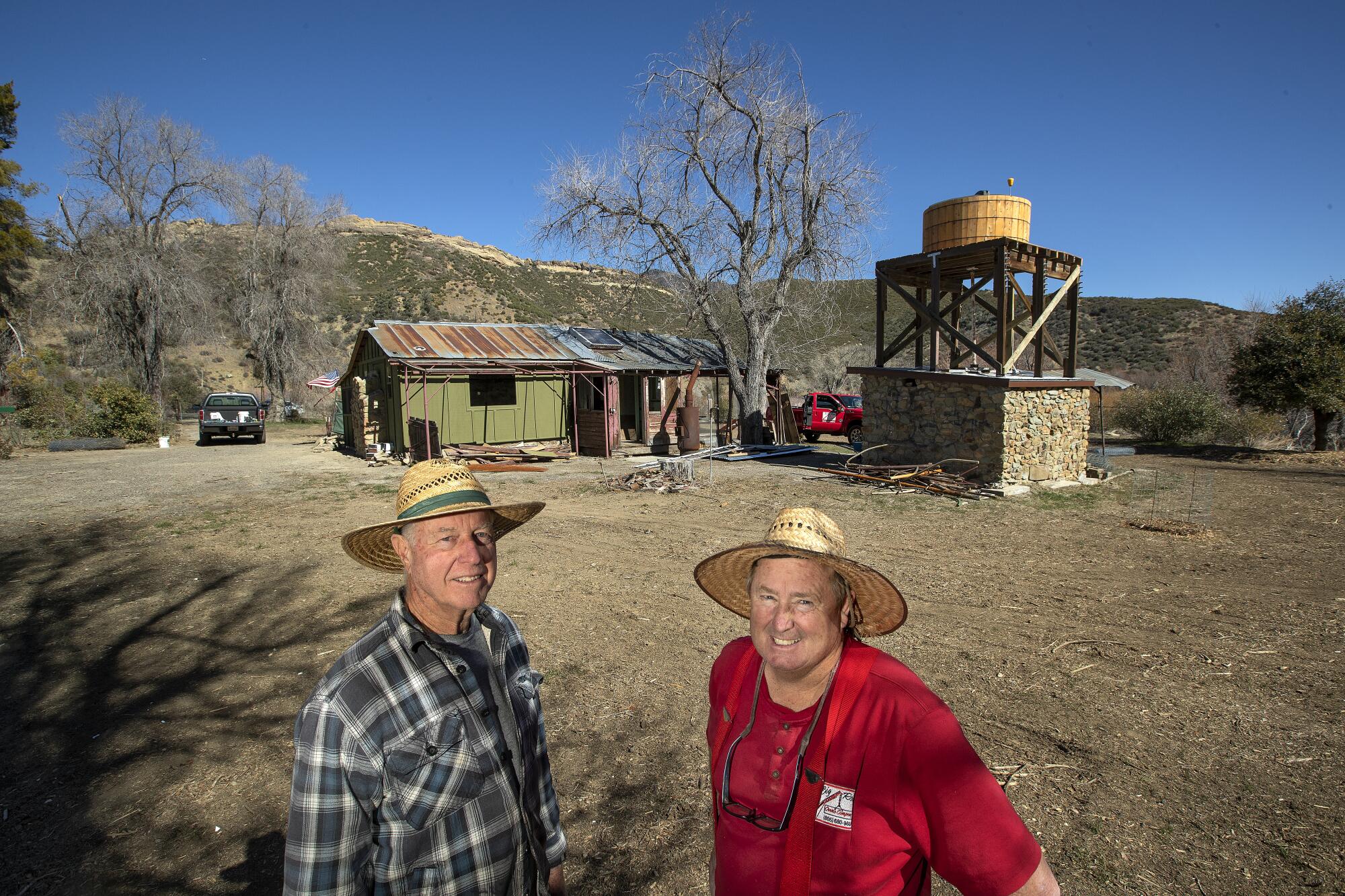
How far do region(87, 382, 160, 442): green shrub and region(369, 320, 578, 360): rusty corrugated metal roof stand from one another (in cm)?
878

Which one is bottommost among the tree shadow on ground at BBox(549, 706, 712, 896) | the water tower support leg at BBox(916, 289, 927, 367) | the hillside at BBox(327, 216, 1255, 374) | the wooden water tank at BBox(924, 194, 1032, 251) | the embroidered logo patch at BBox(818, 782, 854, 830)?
the tree shadow on ground at BBox(549, 706, 712, 896)

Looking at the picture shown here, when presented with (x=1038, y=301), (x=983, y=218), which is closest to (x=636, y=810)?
(x=983, y=218)

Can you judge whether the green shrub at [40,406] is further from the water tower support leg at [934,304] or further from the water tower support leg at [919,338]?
the water tower support leg at [934,304]

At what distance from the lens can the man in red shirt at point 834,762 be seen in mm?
1407

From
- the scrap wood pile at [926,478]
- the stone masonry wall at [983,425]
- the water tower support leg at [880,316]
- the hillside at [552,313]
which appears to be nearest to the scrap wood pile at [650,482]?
the scrap wood pile at [926,478]

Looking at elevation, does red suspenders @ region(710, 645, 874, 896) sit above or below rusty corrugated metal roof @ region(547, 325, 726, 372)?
below

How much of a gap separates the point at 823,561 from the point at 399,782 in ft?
3.75

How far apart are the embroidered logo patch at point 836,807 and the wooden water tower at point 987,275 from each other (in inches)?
474

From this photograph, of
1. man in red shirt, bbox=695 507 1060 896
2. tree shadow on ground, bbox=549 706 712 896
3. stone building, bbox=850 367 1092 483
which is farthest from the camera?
stone building, bbox=850 367 1092 483

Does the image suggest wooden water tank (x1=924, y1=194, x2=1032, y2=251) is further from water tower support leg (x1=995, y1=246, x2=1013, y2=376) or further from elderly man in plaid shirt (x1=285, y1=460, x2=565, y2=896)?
elderly man in plaid shirt (x1=285, y1=460, x2=565, y2=896)

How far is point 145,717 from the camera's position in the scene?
14.2 feet

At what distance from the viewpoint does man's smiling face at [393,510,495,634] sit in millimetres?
1891

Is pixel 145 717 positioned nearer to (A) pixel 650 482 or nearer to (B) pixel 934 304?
(A) pixel 650 482

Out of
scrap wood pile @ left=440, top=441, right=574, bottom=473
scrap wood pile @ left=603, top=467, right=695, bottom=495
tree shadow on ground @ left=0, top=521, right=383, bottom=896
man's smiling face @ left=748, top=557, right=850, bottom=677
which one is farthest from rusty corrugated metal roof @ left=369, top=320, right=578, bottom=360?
man's smiling face @ left=748, top=557, right=850, bottom=677
